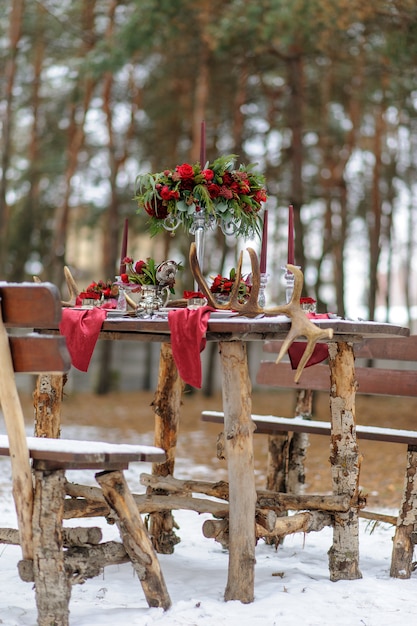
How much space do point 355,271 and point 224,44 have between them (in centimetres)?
1207

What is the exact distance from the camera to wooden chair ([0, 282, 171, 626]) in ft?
11.0

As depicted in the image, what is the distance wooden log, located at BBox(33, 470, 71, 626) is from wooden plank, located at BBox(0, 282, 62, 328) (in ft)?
1.98

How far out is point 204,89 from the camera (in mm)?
14547

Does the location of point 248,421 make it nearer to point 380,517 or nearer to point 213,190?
point 213,190

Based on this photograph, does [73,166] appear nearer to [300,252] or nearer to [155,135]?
[155,135]

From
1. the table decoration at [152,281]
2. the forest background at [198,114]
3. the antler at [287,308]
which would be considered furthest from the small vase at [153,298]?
the forest background at [198,114]

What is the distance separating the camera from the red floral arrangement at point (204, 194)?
452 cm

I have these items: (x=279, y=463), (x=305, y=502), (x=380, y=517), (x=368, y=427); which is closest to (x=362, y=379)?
(x=368, y=427)

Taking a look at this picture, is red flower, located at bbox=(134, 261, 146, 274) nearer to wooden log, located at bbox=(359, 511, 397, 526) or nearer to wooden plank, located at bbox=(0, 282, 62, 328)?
wooden plank, located at bbox=(0, 282, 62, 328)

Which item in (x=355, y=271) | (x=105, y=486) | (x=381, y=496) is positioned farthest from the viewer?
(x=355, y=271)

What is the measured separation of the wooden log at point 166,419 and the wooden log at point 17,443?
171 centimetres

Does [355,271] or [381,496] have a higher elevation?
[355,271]

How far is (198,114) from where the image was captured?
14.5 m

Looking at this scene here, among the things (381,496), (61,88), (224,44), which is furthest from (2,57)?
(381,496)
